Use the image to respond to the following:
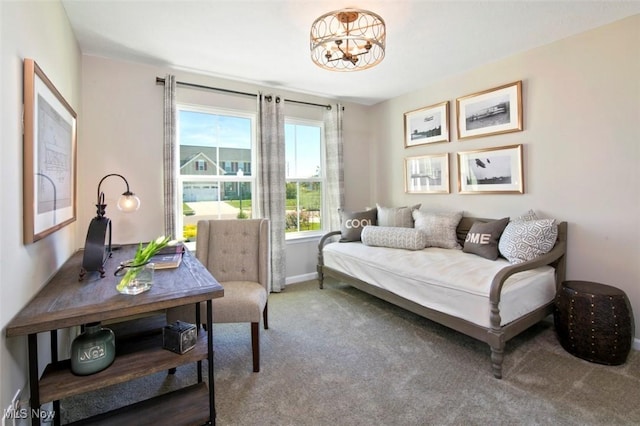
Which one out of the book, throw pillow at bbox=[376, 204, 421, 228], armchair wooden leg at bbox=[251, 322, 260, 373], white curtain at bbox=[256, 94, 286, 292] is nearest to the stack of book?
the book

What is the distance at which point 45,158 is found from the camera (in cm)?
155

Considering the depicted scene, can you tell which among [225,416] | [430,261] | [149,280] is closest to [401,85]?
[430,261]

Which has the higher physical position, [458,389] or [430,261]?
[430,261]

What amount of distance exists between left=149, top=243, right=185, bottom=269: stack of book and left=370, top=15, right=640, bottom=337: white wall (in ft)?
9.97

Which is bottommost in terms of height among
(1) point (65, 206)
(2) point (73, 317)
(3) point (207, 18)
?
(2) point (73, 317)

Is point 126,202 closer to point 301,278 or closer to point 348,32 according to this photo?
point 348,32

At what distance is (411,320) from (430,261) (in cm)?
60

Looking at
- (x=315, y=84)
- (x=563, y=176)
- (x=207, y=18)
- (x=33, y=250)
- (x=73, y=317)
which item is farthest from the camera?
(x=315, y=84)

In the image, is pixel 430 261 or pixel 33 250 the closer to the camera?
pixel 33 250

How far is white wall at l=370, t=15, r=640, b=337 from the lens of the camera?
232 centimetres

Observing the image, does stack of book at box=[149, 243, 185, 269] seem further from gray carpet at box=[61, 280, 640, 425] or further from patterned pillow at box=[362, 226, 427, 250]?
patterned pillow at box=[362, 226, 427, 250]

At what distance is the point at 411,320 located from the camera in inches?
111

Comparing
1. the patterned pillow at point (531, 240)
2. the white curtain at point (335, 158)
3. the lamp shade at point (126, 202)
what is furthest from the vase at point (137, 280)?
the white curtain at point (335, 158)

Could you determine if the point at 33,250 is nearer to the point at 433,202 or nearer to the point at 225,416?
the point at 225,416
